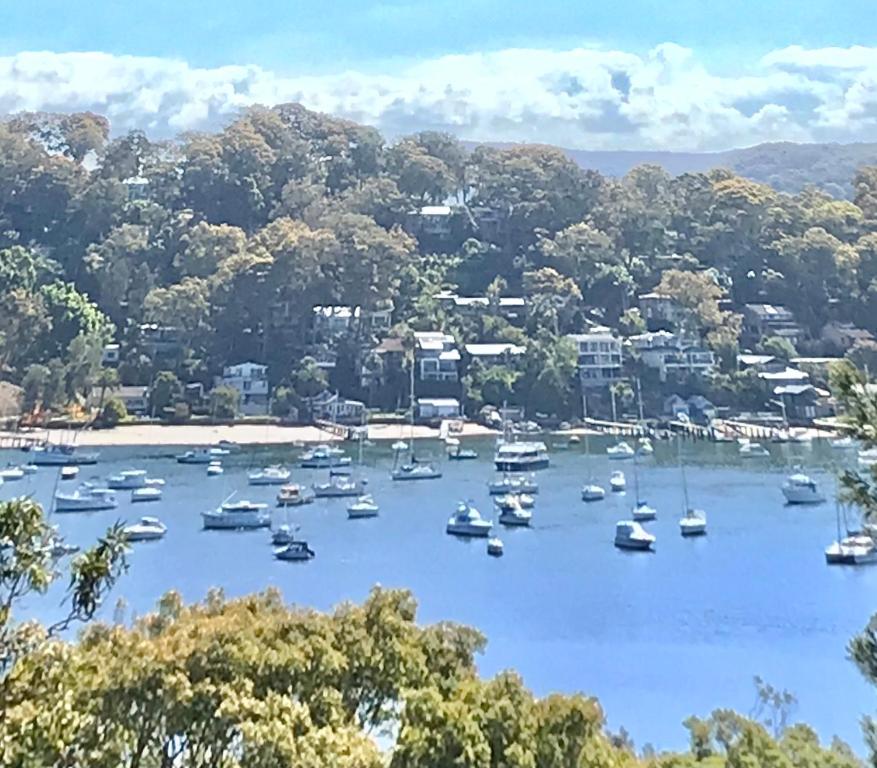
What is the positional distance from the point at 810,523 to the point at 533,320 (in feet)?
62.4

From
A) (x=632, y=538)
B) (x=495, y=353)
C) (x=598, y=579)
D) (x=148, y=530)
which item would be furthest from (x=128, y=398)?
(x=598, y=579)

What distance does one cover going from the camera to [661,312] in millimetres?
46875

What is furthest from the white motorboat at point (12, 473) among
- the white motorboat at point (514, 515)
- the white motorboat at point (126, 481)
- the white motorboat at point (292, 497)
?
the white motorboat at point (514, 515)

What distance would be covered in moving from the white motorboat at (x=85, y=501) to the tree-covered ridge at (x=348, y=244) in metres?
10.9

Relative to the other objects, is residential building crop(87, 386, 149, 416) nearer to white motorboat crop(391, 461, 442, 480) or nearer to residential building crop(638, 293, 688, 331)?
white motorboat crop(391, 461, 442, 480)

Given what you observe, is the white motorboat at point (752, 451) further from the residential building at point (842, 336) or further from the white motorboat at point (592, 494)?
the residential building at point (842, 336)

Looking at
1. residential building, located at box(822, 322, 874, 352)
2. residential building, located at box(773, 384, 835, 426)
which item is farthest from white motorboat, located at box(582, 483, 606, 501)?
residential building, located at box(822, 322, 874, 352)

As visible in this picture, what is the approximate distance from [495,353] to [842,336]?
13501mm

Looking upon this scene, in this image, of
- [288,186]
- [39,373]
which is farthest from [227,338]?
[288,186]

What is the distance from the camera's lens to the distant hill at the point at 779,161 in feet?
350

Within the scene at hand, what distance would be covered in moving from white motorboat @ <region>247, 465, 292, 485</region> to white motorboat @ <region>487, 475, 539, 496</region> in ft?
17.2

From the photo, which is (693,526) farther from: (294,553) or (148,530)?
(148,530)

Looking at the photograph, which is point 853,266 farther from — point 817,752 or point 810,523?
point 817,752

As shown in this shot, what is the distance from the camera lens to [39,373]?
128 ft
